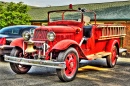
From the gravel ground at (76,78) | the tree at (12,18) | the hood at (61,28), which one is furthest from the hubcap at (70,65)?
the tree at (12,18)

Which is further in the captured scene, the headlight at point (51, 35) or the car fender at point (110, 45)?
the car fender at point (110, 45)

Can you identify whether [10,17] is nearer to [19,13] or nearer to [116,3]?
[19,13]

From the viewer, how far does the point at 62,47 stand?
7527 mm

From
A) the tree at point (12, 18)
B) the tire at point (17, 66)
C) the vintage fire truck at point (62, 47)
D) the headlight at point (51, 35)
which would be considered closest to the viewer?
the vintage fire truck at point (62, 47)

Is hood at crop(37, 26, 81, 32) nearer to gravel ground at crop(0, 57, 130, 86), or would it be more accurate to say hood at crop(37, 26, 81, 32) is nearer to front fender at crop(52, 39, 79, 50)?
front fender at crop(52, 39, 79, 50)

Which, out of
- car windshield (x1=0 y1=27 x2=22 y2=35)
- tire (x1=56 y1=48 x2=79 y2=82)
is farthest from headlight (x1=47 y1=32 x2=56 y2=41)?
car windshield (x1=0 y1=27 x2=22 y2=35)

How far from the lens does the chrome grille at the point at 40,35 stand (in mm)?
8160

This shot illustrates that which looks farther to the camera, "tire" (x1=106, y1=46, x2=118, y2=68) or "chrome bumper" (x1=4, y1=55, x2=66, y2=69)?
"tire" (x1=106, y1=46, x2=118, y2=68)

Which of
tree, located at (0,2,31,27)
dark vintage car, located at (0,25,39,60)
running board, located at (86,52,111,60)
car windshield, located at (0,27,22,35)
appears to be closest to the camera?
running board, located at (86,52,111,60)

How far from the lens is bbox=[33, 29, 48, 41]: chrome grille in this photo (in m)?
8.16

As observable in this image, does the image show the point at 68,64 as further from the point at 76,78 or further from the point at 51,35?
the point at 51,35

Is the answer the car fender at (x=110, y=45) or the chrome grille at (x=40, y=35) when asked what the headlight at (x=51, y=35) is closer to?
the chrome grille at (x=40, y=35)

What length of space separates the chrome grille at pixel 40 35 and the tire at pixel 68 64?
0.87 meters

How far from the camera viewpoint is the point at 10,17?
25.2m
